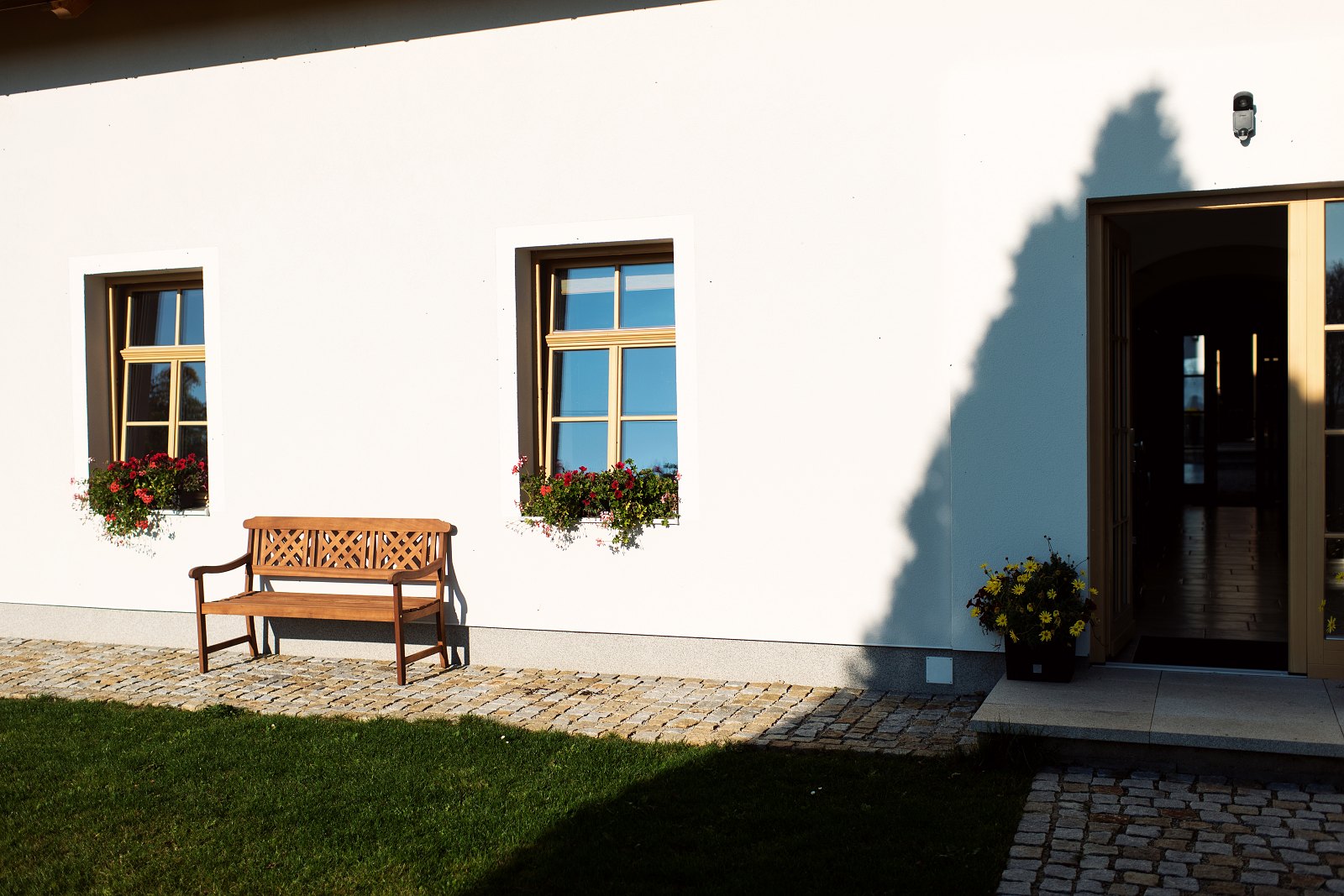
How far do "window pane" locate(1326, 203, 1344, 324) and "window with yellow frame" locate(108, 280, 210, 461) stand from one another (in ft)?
19.6

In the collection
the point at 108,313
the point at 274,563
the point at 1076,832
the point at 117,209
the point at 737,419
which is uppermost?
the point at 117,209

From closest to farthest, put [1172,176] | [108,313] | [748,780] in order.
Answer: [748,780]
[1172,176]
[108,313]

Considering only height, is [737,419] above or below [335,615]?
above

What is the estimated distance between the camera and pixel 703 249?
615 cm

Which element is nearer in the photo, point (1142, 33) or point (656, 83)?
point (1142, 33)

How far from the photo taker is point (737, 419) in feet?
20.1

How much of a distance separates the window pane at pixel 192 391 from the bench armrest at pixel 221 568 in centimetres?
104

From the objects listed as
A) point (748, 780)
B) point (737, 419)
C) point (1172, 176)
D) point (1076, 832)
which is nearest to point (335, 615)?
point (737, 419)

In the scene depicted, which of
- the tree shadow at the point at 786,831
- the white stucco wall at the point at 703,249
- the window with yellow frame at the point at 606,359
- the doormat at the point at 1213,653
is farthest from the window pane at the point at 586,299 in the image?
the doormat at the point at 1213,653

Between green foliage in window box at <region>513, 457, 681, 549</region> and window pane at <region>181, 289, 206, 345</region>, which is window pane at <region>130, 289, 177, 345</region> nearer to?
window pane at <region>181, 289, 206, 345</region>

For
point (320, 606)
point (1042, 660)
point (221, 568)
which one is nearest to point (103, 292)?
point (221, 568)

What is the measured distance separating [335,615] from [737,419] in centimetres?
229

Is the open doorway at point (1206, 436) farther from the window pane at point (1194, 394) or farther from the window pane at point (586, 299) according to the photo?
the window pane at point (586, 299)

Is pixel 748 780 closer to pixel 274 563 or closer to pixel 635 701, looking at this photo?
pixel 635 701
